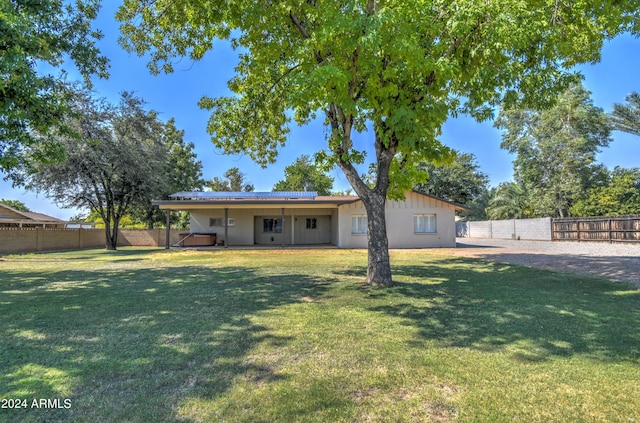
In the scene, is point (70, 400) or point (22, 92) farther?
point (22, 92)

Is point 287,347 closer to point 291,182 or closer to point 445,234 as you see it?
point 445,234

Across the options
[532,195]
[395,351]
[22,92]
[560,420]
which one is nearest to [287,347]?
[395,351]

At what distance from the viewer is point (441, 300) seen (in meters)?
5.90

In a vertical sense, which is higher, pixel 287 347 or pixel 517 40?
Result: pixel 517 40

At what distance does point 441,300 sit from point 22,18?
30.5 ft

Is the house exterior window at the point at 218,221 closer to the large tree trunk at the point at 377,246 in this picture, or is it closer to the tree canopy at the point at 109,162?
the tree canopy at the point at 109,162

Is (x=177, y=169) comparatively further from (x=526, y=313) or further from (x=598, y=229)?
(x=598, y=229)

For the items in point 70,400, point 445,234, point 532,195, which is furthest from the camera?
point 532,195

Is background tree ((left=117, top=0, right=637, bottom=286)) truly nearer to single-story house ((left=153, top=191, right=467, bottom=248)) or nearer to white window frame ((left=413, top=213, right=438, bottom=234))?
single-story house ((left=153, top=191, right=467, bottom=248))

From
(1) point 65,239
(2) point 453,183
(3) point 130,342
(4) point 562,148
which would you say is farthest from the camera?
(2) point 453,183

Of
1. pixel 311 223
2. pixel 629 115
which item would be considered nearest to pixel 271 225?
pixel 311 223

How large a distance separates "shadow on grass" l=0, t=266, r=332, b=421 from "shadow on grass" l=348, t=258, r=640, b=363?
2.02m

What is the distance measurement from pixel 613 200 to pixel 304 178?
1103 inches

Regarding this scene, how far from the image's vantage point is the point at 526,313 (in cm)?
496
